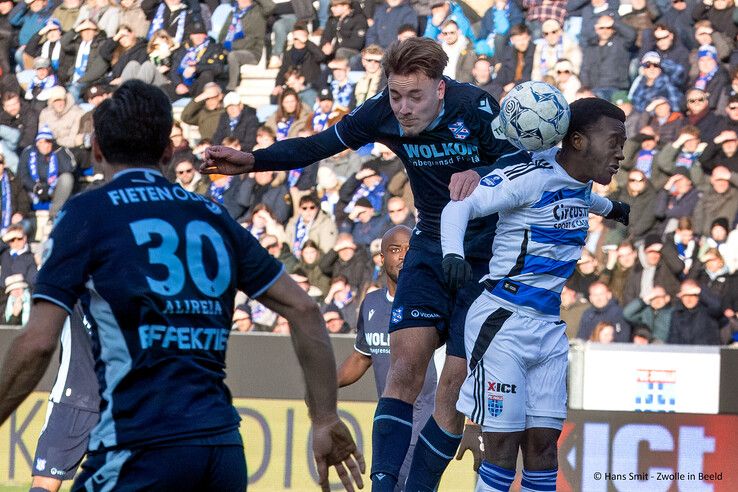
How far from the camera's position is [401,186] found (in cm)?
1584

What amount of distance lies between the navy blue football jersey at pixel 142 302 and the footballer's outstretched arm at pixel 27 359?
8cm

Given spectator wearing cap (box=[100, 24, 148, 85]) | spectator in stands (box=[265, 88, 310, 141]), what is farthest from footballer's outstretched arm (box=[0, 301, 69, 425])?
spectator wearing cap (box=[100, 24, 148, 85])

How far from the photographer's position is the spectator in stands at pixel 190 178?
1739 centimetres

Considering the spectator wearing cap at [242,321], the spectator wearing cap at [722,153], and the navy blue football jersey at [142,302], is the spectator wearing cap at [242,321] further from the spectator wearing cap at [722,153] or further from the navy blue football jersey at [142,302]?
the navy blue football jersey at [142,302]

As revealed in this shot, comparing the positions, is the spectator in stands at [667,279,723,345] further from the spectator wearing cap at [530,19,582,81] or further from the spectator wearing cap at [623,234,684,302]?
the spectator wearing cap at [530,19,582,81]

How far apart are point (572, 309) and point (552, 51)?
14.2 ft

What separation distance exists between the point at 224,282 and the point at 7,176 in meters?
15.0

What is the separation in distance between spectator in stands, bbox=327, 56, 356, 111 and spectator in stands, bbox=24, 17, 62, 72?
196 inches

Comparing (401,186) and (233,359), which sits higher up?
(401,186)

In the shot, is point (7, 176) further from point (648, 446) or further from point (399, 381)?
point (399, 381)

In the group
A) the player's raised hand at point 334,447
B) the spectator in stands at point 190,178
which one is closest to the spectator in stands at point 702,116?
the spectator in stands at point 190,178

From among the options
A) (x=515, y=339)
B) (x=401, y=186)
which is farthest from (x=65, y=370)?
(x=401, y=186)

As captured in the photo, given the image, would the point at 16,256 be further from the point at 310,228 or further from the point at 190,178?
the point at 310,228

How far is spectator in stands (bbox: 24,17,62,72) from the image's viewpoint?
20516mm
